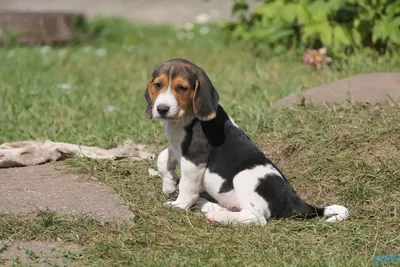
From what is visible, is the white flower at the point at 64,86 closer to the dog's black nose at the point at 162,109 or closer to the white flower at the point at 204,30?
→ the white flower at the point at 204,30

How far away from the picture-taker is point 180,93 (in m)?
4.41

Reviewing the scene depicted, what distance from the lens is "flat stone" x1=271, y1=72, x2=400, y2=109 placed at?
6199 millimetres

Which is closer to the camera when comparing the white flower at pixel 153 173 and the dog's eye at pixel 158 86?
the dog's eye at pixel 158 86

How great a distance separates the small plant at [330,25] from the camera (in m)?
8.04

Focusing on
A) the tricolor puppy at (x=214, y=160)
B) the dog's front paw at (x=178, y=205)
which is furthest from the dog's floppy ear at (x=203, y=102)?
the dog's front paw at (x=178, y=205)

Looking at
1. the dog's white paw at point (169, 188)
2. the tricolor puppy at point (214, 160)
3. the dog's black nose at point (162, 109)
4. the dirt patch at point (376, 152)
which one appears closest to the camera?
the dog's black nose at point (162, 109)

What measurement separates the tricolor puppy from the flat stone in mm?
1759

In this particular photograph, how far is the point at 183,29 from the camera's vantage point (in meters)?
12.1

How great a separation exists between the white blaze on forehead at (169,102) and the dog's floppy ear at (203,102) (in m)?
0.14

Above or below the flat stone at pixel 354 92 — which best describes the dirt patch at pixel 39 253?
below

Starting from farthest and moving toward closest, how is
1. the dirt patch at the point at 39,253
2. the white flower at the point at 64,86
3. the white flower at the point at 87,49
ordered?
the white flower at the point at 87,49, the white flower at the point at 64,86, the dirt patch at the point at 39,253

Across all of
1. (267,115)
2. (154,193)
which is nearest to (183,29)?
(267,115)

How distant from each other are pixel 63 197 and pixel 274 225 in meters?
1.24

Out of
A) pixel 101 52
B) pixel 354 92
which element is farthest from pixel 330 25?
pixel 101 52
